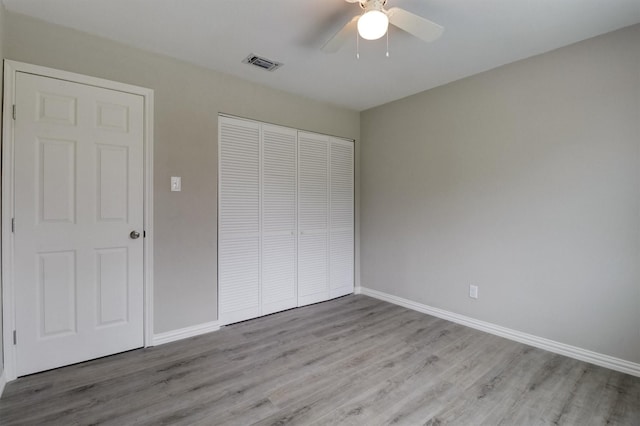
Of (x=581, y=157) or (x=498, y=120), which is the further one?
(x=498, y=120)

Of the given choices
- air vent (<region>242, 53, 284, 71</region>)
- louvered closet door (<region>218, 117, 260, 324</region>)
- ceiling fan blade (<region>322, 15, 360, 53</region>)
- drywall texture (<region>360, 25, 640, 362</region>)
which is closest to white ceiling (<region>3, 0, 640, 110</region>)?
air vent (<region>242, 53, 284, 71</region>)

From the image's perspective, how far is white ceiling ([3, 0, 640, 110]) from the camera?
1977 mm

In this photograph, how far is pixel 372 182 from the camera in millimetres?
4031

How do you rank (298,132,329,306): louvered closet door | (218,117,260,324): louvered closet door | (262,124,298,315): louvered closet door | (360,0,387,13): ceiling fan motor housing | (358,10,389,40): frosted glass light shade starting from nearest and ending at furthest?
(358,10,389,40): frosted glass light shade
(360,0,387,13): ceiling fan motor housing
(218,117,260,324): louvered closet door
(262,124,298,315): louvered closet door
(298,132,329,306): louvered closet door

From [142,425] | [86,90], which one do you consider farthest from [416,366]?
[86,90]

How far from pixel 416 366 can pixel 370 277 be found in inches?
71.5

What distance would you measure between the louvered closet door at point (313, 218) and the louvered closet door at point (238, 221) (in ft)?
1.89

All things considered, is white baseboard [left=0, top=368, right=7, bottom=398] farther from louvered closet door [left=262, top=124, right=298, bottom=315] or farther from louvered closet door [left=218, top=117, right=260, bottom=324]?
louvered closet door [left=262, top=124, right=298, bottom=315]

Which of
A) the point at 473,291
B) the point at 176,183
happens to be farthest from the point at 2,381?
the point at 473,291

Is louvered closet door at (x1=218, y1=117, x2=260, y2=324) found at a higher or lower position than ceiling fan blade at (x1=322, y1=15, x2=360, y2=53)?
lower

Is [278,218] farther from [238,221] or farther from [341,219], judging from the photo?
[341,219]

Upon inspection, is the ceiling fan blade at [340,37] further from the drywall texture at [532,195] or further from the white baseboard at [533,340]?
the white baseboard at [533,340]

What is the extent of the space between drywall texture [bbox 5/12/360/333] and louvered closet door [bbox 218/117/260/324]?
0.09 metres

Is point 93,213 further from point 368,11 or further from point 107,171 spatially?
point 368,11
